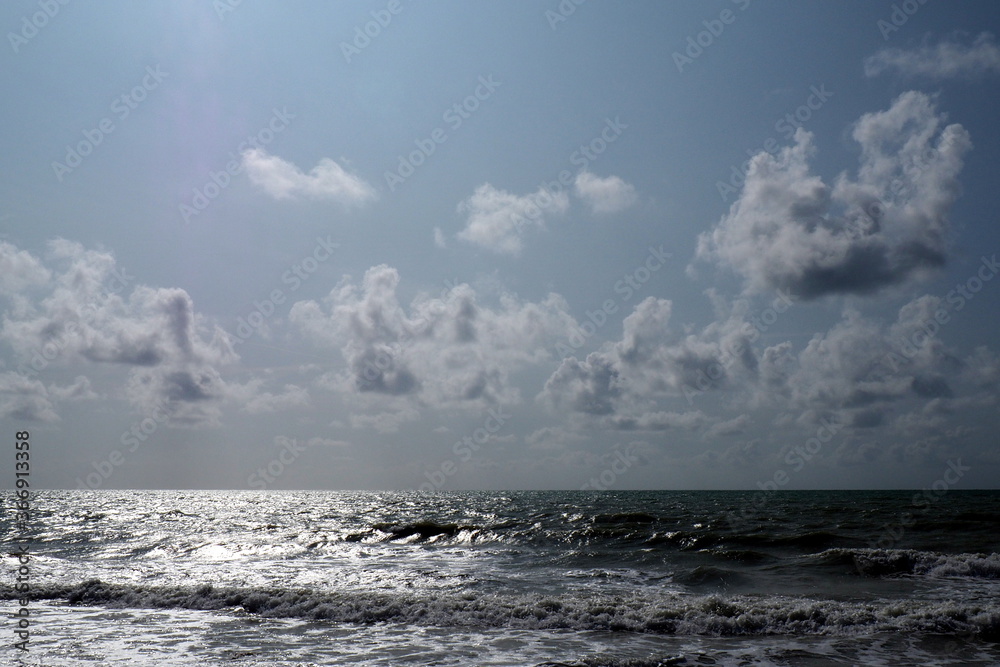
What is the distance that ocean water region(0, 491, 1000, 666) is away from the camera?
14.4 m

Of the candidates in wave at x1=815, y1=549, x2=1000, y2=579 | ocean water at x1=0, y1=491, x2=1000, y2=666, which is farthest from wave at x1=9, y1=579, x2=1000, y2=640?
wave at x1=815, y1=549, x2=1000, y2=579

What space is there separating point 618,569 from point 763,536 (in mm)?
11791

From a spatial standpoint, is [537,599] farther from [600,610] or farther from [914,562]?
[914,562]

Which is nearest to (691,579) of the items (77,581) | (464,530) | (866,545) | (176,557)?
(866,545)

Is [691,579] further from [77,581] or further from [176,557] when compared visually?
[176,557]

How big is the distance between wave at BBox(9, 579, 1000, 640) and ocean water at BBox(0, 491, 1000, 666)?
6 cm

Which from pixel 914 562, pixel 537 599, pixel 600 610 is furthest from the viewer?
pixel 914 562

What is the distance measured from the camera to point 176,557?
1294 inches

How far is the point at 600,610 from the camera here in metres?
17.7

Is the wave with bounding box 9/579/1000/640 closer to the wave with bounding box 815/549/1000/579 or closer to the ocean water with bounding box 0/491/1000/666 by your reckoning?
the ocean water with bounding box 0/491/1000/666

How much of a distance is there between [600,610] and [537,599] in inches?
111

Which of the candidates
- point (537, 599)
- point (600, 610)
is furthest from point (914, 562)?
point (537, 599)

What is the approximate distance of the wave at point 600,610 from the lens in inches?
639

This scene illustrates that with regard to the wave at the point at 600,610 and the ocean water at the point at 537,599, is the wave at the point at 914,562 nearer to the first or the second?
the ocean water at the point at 537,599
